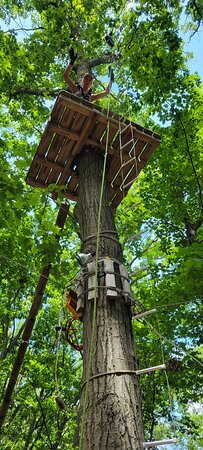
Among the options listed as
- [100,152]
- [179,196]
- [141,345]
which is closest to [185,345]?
[141,345]

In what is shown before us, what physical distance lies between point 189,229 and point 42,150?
4689 millimetres

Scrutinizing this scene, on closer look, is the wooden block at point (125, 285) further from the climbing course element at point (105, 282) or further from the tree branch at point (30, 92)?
the tree branch at point (30, 92)

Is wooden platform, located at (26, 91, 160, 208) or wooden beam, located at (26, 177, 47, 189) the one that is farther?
wooden beam, located at (26, 177, 47, 189)

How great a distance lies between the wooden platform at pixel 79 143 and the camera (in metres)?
3.61

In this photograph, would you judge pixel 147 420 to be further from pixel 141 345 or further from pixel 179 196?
pixel 179 196

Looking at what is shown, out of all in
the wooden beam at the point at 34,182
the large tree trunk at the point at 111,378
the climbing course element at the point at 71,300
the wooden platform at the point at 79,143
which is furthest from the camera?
the wooden beam at the point at 34,182

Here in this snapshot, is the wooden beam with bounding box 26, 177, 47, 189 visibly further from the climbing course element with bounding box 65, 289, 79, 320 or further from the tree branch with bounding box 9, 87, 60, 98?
the tree branch with bounding box 9, 87, 60, 98

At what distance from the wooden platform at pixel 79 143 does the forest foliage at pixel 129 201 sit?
27cm

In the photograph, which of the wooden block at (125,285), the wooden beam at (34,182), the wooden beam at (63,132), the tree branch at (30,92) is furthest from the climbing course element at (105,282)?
the tree branch at (30,92)

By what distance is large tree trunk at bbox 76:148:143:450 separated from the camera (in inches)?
67.7

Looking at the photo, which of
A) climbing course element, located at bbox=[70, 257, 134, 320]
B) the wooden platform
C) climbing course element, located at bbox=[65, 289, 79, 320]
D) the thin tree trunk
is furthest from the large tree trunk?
the thin tree trunk

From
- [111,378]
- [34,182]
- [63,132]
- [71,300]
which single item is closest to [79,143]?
[63,132]

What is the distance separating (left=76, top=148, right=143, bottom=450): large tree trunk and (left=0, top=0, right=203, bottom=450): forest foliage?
3.69ft

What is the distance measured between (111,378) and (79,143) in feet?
8.52
